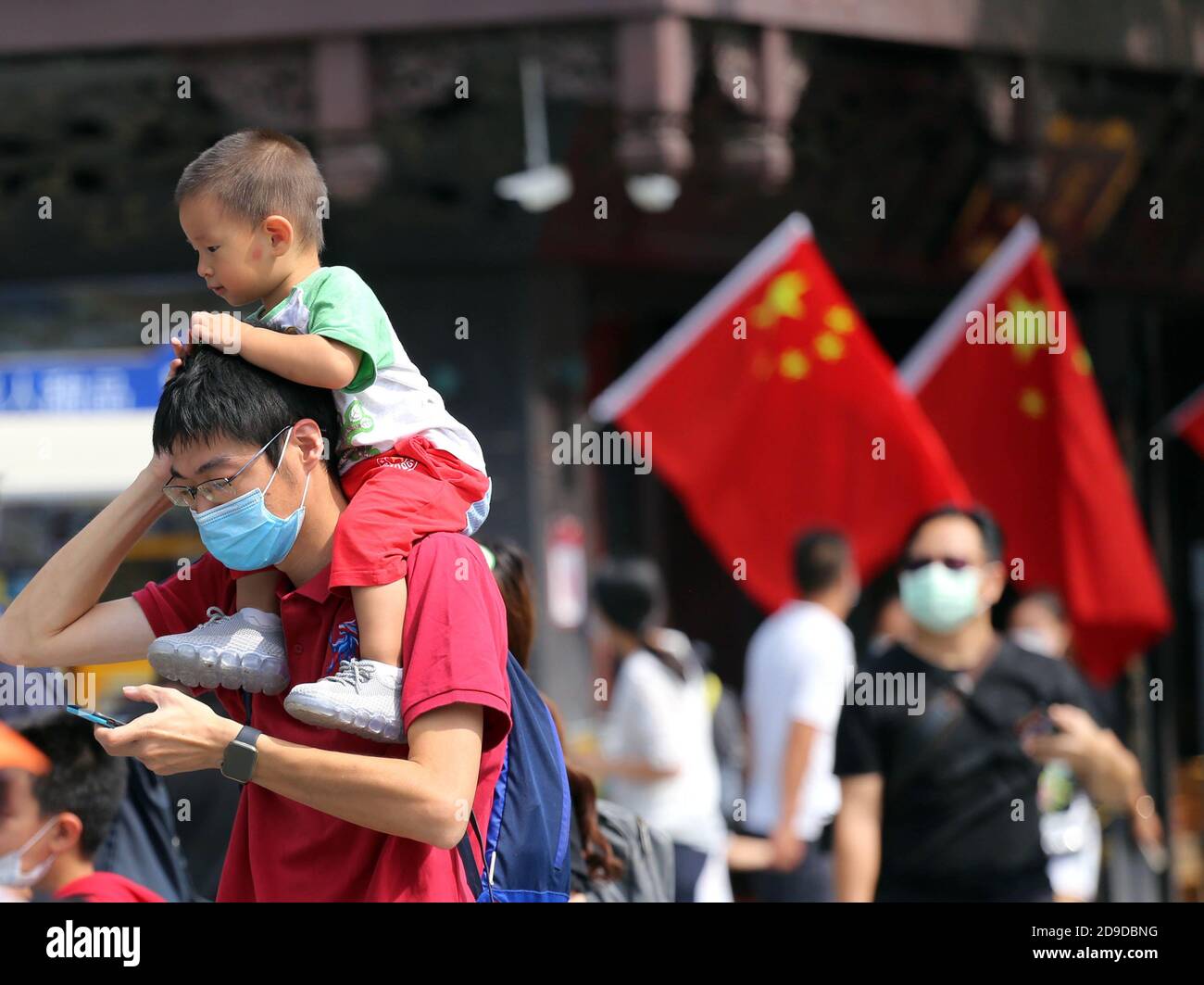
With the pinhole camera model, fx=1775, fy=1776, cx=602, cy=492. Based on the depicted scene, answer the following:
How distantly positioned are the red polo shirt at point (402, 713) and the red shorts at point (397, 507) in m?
0.03

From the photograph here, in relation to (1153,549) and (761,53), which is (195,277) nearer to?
(761,53)

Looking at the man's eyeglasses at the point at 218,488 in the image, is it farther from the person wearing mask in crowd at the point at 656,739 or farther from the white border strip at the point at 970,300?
the white border strip at the point at 970,300

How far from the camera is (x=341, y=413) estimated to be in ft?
7.39

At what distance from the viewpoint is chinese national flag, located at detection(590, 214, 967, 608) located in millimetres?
6082

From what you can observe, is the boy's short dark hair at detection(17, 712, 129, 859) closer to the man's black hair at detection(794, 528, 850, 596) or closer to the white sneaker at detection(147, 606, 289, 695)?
the white sneaker at detection(147, 606, 289, 695)

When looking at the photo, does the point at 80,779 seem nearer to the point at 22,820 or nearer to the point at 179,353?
the point at 22,820

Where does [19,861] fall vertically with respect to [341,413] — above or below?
below

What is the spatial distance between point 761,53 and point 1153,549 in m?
3.65

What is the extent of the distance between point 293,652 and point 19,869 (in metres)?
1.37

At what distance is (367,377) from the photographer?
7.18ft

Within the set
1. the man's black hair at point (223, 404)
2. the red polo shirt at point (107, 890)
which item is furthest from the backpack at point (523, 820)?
the red polo shirt at point (107, 890)
